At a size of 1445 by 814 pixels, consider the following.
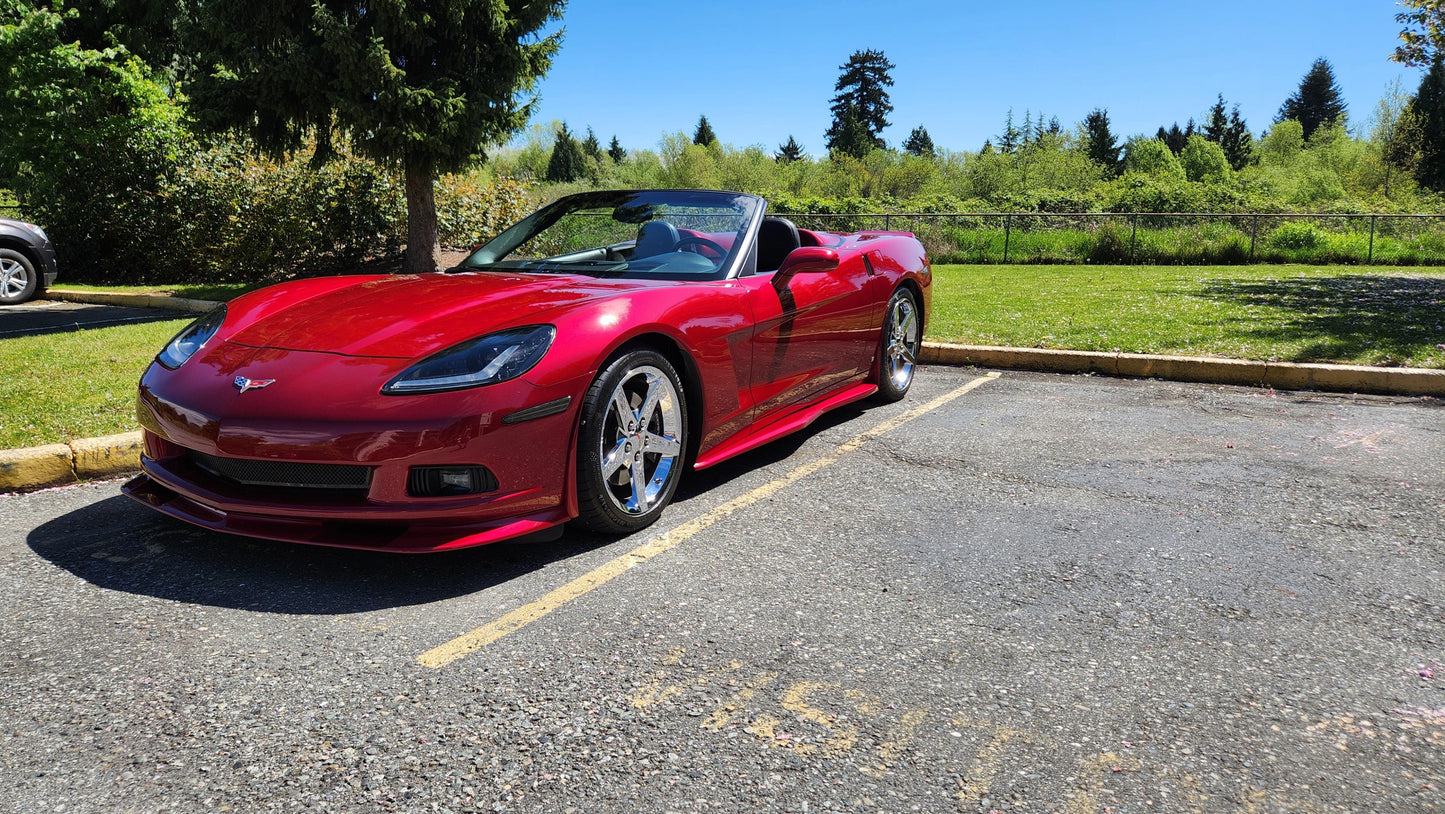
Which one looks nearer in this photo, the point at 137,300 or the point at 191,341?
the point at 191,341

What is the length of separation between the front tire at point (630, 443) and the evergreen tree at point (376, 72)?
7808 millimetres

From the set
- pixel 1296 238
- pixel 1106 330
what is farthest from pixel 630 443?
pixel 1296 238

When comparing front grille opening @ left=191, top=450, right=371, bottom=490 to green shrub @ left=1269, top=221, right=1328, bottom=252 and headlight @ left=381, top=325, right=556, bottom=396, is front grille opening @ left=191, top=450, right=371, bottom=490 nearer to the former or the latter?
headlight @ left=381, top=325, right=556, bottom=396

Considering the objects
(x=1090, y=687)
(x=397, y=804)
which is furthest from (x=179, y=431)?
(x=1090, y=687)

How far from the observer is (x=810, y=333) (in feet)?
15.0

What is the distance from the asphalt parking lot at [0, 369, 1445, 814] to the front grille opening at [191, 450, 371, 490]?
1.05 feet

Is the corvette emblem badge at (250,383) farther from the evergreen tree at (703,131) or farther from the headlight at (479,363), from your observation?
the evergreen tree at (703,131)

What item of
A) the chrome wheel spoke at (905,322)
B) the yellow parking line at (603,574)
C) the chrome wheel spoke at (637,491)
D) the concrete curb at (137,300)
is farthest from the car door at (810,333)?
the concrete curb at (137,300)

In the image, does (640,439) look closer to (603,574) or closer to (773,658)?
(603,574)

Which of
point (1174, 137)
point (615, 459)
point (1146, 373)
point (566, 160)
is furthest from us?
point (1174, 137)

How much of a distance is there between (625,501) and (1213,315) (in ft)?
25.6

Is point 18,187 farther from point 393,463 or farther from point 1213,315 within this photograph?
point 1213,315

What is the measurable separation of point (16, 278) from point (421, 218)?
4739 millimetres

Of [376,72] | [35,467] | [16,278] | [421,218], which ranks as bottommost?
[35,467]
